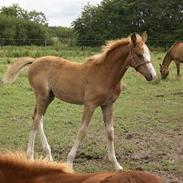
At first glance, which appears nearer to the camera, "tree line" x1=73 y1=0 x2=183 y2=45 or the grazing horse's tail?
the grazing horse's tail

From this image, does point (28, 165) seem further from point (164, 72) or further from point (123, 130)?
point (164, 72)

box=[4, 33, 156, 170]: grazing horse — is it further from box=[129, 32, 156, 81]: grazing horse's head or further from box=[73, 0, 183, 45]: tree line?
box=[73, 0, 183, 45]: tree line

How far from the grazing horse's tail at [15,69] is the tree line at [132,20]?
3449 cm

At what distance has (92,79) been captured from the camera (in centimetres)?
699

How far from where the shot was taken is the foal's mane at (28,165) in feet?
9.80

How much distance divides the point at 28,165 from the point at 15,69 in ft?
16.8

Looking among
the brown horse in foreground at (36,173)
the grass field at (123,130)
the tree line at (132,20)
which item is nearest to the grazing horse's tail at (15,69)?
the grass field at (123,130)

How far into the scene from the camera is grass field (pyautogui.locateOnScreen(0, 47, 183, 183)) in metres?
6.87

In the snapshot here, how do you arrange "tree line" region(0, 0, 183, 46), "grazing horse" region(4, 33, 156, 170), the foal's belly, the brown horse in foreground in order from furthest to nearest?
"tree line" region(0, 0, 183, 46), the foal's belly, "grazing horse" region(4, 33, 156, 170), the brown horse in foreground

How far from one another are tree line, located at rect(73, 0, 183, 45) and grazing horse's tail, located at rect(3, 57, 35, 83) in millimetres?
34495

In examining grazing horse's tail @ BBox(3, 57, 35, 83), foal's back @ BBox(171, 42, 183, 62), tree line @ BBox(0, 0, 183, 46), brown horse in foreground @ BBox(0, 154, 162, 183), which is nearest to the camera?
brown horse in foreground @ BBox(0, 154, 162, 183)

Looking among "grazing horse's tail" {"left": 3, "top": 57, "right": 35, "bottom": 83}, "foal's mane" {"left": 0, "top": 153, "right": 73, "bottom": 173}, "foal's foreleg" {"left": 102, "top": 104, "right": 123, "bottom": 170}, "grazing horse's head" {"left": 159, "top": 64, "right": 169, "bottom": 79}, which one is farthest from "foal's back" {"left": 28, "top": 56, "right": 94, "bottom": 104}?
"grazing horse's head" {"left": 159, "top": 64, "right": 169, "bottom": 79}

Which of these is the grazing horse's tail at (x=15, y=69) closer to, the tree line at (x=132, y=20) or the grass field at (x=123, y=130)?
the grass field at (x=123, y=130)

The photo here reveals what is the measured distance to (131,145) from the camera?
7801mm
